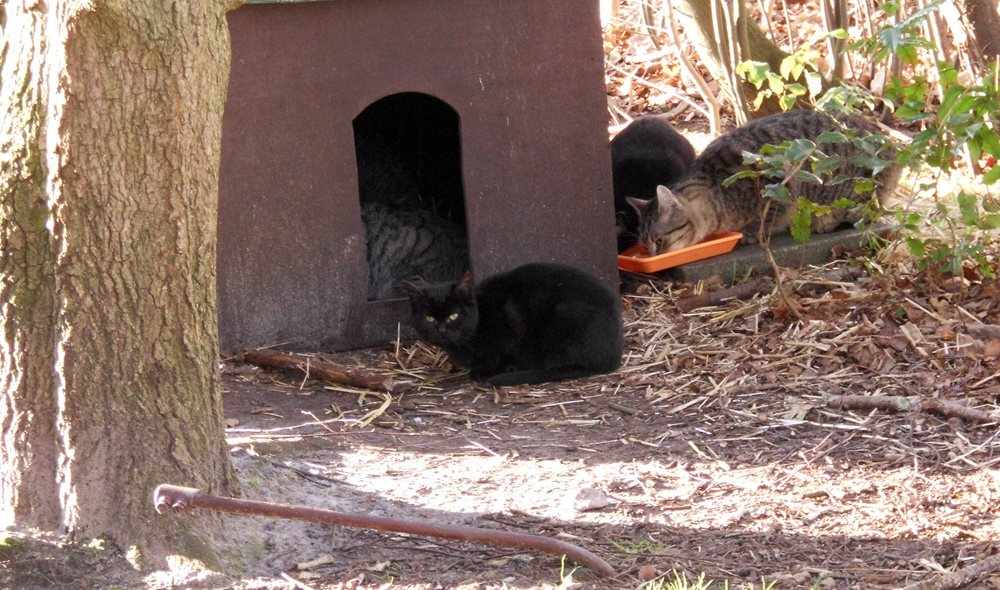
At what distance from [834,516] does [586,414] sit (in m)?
1.42

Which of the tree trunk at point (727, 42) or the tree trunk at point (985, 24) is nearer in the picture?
the tree trunk at point (985, 24)

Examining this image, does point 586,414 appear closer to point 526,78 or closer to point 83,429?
point 526,78

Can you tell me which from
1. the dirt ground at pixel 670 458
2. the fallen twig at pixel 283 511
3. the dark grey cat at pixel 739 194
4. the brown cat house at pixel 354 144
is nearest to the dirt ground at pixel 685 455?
the dirt ground at pixel 670 458

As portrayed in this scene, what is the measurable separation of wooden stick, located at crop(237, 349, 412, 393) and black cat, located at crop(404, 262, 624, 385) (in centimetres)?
31

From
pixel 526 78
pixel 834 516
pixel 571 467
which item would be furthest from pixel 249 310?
pixel 834 516

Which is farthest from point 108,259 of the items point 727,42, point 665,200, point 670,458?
point 727,42

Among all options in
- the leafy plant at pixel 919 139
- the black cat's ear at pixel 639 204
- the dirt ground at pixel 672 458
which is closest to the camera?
the dirt ground at pixel 672 458

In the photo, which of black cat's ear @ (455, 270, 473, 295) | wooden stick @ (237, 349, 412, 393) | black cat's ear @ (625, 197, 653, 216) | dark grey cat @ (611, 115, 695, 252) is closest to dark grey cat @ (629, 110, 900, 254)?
black cat's ear @ (625, 197, 653, 216)

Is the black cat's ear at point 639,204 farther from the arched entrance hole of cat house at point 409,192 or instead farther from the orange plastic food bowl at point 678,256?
the arched entrance hole of cat house at point 409,192

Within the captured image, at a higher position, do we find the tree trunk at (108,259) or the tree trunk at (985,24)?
the tree trunk at (985,24)

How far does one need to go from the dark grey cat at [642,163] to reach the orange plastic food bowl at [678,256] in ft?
1.34

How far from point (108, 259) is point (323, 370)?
2.47 meters

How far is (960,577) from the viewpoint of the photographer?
2.95 m

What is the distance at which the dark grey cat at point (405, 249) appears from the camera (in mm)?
6301
